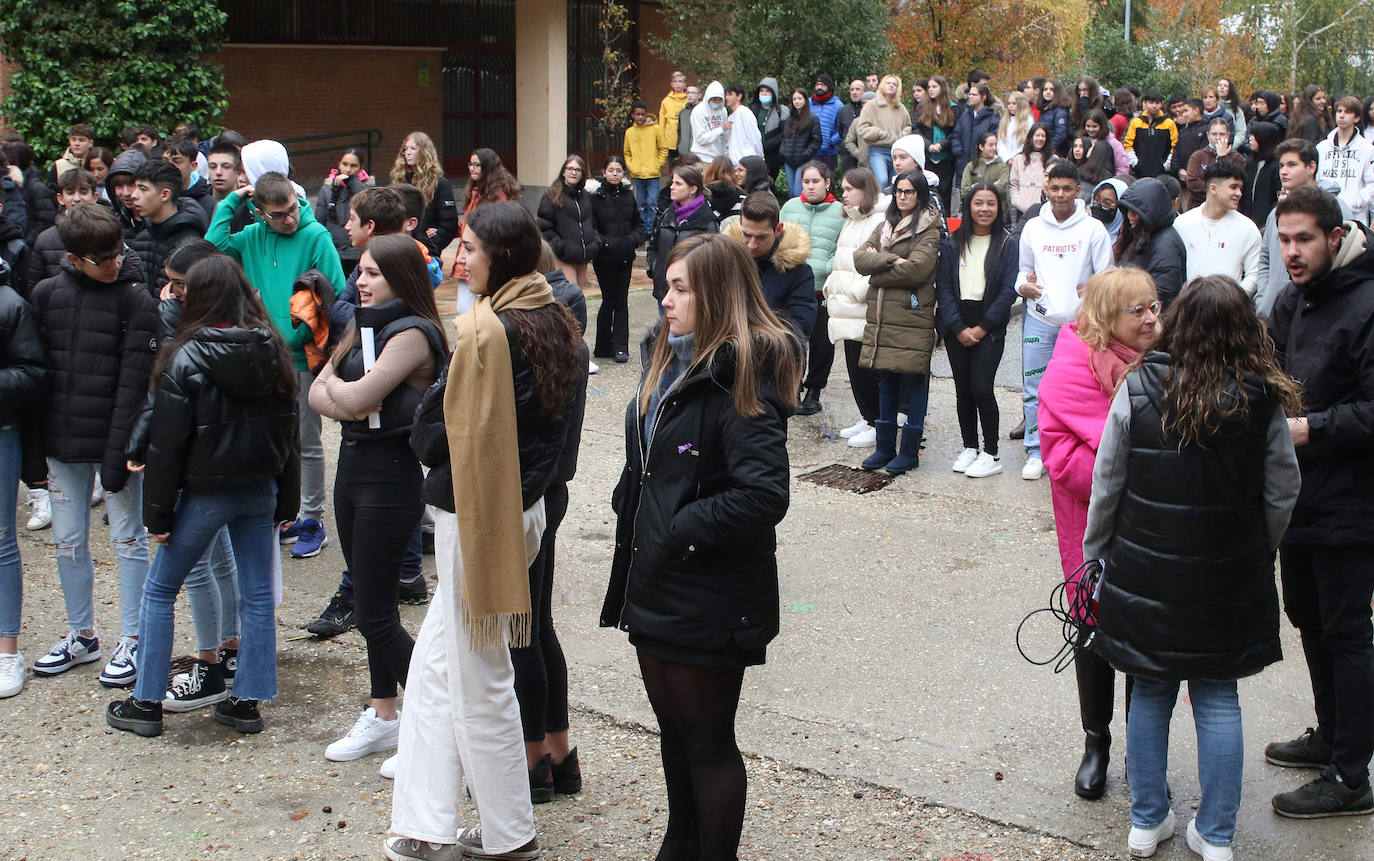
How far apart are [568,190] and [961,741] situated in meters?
6.94

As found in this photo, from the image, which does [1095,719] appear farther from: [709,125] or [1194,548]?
[709,125]

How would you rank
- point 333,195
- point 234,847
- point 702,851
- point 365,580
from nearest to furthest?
point 702,851, point 234,847, point 365,580, point 333,195

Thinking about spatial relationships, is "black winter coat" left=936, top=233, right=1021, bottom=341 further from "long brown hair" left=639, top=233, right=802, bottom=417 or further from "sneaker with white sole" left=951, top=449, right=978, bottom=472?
"long brown hair" left=639, top=233, right=802, bottom=417

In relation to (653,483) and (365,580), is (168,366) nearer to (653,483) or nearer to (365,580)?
(365,580)

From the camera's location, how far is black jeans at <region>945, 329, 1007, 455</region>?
8.17m

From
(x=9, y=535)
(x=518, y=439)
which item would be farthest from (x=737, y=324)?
(x=9, y=535)

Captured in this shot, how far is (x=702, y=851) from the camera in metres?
3.60

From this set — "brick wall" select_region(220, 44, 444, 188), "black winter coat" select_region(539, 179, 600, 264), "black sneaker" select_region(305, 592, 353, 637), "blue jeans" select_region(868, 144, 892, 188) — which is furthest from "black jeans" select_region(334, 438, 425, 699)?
"brick wall" select_region(220, 44, 444, 188)

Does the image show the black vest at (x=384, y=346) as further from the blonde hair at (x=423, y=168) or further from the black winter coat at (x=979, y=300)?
the blonde hair at (x=423, y=168)

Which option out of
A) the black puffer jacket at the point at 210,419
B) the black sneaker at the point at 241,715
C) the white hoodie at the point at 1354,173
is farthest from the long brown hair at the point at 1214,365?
the white hoodie at the point at 1354,173

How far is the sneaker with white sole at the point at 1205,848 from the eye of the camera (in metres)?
3.94

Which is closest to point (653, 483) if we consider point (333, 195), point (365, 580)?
point (365, 580)

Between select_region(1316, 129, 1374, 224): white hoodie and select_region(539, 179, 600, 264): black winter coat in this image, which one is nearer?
select_region(539, 179, 600, 264): black winter coat

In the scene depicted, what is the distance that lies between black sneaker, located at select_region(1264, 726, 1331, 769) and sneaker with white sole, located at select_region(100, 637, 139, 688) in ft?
14.1
